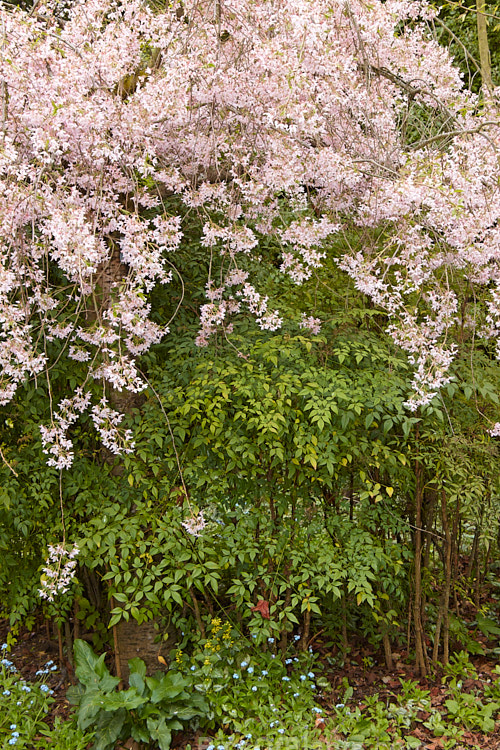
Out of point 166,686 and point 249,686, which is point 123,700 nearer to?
point 166,686

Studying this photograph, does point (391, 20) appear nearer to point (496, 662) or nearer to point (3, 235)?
point (3, 235)

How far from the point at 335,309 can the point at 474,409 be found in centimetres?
92

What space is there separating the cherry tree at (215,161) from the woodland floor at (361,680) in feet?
5.25

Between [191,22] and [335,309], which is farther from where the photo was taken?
[335,309]

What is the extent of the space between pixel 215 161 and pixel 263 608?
7.15 ft

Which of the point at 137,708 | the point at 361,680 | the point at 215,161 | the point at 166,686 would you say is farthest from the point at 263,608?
the point at 215,161

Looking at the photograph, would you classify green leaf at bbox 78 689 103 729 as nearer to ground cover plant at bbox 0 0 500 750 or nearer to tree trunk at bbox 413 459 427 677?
ground cover plant at bbox 0 0 500 750

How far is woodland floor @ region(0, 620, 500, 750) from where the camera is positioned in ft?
10.6

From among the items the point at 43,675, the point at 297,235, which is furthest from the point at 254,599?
the point at 297,235

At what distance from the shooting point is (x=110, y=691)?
3.23 metres

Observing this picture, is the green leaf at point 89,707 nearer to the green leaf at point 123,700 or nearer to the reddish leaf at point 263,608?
the green leaf at point 123,700

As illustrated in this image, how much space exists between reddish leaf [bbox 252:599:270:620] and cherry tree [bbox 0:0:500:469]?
1064mm

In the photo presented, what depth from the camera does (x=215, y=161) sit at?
125 inches

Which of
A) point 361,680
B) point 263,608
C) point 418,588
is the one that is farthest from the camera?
point 361,680
